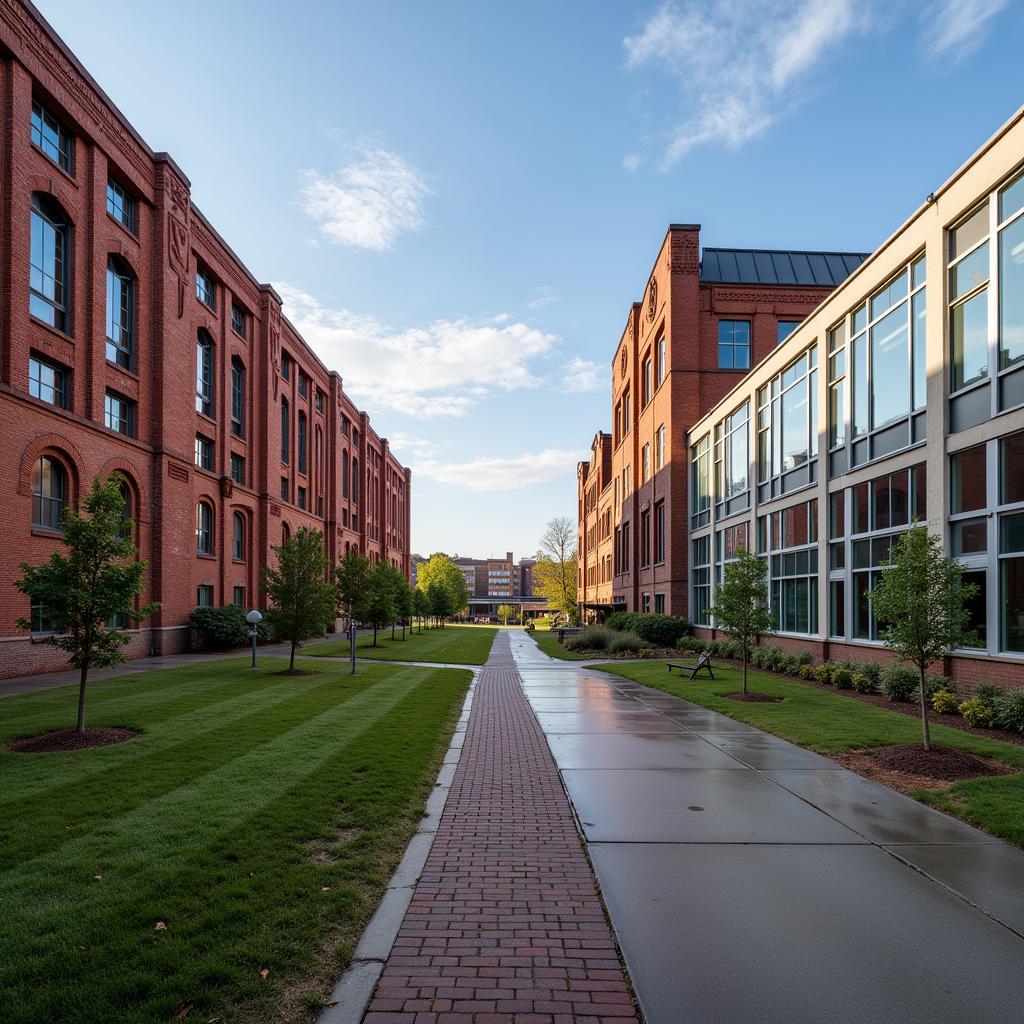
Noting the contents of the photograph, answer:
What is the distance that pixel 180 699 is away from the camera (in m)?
14.3

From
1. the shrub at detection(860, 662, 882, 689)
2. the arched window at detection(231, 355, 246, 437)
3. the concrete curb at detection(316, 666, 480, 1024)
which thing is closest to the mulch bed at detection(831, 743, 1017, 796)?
the concrete curb at detection(316, 666, 480, 1024)

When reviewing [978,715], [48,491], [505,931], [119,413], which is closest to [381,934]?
[505,931]

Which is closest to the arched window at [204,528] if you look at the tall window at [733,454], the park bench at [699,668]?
the park bench at [699,668]

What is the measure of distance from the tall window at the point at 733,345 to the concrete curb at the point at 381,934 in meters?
32.7

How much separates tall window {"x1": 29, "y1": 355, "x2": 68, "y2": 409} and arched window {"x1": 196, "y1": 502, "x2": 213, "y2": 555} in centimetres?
1029

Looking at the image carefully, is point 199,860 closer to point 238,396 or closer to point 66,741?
point 66,741

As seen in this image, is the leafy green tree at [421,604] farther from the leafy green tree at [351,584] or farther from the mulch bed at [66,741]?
the mulch bed at [66,741]

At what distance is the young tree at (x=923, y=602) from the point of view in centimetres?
946

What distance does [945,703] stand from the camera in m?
13.0

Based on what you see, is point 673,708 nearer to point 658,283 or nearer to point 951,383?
point 951,383

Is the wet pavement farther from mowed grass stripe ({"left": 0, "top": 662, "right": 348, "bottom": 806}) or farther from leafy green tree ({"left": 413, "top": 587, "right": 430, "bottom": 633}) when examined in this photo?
leafy green tree ({"left": 413, "top": 587, "right": 430, "bottom": 633})

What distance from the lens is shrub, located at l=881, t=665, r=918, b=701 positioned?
575 inches

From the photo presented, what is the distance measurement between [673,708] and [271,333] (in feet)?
115

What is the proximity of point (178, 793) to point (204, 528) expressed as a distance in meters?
28.4
